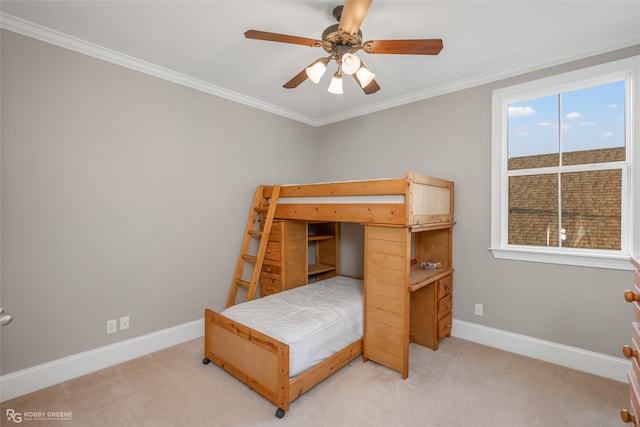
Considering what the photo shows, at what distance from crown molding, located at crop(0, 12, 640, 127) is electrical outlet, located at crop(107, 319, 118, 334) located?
85.4 inches

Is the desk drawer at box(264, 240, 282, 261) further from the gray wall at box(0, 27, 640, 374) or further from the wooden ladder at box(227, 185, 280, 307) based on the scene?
the gray wall at box(0, 27, 640, 374)

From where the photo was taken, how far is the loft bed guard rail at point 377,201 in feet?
7.43

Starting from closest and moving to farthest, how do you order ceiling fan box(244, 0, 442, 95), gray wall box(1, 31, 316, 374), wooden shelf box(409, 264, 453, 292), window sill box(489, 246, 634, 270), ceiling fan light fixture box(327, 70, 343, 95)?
ceiling fan box(244, 0, 442, 95), ceiling fan light fixture box(327, 70, 343, 95), gray wall box(1, 31, 316, 374), window sill box(489, 246, 634, 270), wooden shelf box(409, 264, 453, 292)

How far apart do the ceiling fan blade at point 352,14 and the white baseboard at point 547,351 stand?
2.83 metres

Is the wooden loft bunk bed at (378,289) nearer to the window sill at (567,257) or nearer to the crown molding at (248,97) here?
the window sill at (567,257)

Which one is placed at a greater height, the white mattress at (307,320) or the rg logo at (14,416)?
the white mattress at (307,320)

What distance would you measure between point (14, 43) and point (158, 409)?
2693mm

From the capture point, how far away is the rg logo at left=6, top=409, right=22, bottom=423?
6.08ft

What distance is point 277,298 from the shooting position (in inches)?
111

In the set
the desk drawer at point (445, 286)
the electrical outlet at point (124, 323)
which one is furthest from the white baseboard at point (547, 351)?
the electrical outlet at point (124, 323)

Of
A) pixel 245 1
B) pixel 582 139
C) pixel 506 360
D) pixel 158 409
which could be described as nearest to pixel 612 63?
pixel 582 139

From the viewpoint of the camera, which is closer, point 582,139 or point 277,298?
point 582,139

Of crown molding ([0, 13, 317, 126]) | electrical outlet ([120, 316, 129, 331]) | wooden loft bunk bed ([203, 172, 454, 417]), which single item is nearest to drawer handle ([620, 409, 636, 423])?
wooden loft bunk bed ([203, 172, 454, 417])

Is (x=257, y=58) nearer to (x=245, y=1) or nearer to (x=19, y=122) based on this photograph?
(x=245, y=1)
